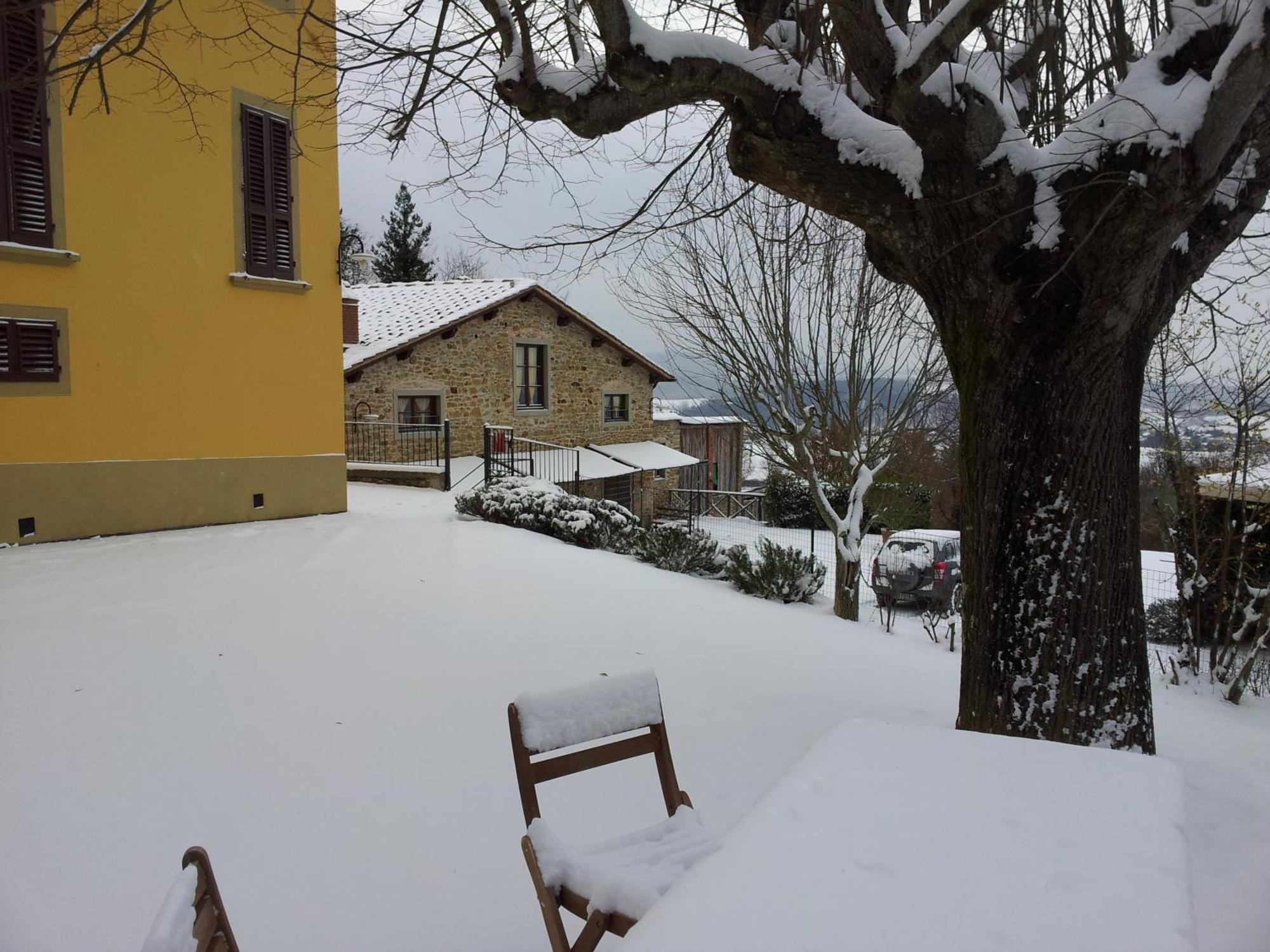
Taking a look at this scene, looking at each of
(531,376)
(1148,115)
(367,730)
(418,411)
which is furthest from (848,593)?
(531,376)

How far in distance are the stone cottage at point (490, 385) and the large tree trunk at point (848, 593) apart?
724 cm

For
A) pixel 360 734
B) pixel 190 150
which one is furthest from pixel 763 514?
pixel 360 734

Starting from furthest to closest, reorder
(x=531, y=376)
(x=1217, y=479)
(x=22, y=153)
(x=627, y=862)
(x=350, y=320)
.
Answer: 1. (x=531, y=376)
2. (x=350, y=320)
3. (x=1217, y=479)
4. (x=22, y=153)
5. (x=627, y=862)

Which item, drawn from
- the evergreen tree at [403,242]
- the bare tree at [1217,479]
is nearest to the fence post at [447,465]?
the bare tree at [1217,479]

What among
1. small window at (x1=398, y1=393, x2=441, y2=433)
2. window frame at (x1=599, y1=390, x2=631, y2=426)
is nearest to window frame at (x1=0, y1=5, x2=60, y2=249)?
small window at (x1=398, y1=393, x2=441, y2=433)

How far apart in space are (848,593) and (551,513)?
12.5ft

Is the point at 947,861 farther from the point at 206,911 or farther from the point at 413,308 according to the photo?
the point at 413,308

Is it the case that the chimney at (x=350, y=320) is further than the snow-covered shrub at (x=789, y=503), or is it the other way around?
the snow-covered shrub at (x=789, y=503)

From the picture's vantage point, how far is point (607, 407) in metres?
20.7

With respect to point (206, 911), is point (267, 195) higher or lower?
higher

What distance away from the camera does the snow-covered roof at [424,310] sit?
51.3ft

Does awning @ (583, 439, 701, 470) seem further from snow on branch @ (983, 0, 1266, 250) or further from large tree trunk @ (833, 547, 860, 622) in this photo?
snow on branch @ (983, 0, 1266, 250)

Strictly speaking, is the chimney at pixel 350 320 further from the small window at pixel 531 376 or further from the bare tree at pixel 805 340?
the bare tree at pixel 805 340

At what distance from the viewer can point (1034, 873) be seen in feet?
5.38
